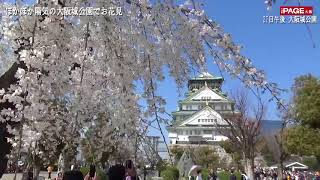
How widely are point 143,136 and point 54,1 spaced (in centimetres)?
133

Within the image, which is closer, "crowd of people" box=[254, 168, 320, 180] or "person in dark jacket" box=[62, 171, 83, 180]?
"person in dark jacket" box=[62, 171, 83, 180]

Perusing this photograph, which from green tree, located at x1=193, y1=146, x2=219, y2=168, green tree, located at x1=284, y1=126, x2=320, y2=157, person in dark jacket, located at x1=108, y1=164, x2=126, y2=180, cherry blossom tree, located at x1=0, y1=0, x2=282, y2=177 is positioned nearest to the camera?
cherry blossom tree, located at x1=0, y1=0, x2=282, y2=177

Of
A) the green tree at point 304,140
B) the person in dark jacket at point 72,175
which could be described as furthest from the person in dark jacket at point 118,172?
the green tree at point 304,140

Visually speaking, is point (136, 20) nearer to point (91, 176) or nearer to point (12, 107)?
point (12, 107)

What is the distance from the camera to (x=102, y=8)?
3.16m

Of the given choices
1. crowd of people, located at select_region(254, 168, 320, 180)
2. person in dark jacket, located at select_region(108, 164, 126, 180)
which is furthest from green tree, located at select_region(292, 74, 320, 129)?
person in dark jacket, located at select_region(108, 164, 126, 180)

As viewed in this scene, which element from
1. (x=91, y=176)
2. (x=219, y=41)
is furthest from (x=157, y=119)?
(x=91, y=176)

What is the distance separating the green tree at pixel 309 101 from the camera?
21.7 meters

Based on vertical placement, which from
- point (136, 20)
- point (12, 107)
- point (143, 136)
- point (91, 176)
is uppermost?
point (136, 20)

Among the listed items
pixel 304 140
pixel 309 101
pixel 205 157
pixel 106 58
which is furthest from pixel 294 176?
pixel 106 58

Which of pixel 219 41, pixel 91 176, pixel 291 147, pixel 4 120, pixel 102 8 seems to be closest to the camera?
pixel 102 8

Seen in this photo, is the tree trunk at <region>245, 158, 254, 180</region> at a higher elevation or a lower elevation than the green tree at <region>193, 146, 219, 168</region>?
lower

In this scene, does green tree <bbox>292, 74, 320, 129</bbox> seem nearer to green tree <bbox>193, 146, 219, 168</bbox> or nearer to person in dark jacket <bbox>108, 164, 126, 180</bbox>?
person in dark jacket <bbox>108, 164, 126, 180</bbox>

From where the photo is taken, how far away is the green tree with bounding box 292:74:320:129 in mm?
21734
